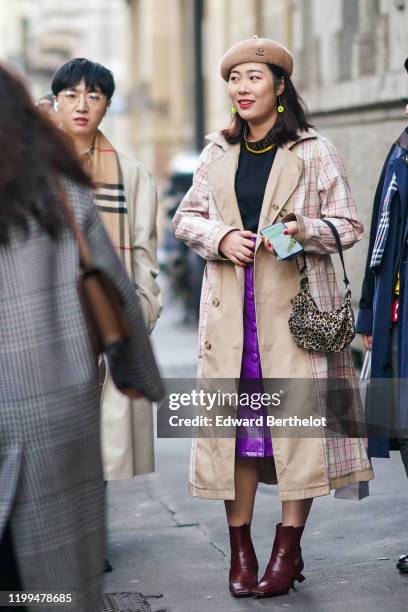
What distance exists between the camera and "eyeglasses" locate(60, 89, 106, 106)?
5.75 metres

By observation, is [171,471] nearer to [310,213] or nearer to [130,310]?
[310,213]

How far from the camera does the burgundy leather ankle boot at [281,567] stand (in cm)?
518

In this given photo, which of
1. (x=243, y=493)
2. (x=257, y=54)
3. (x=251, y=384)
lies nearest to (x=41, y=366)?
(x=251, y=384)

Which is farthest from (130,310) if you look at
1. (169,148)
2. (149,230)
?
(169,148)

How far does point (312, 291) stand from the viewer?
525cm

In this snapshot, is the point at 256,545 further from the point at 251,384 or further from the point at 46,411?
the point at 46,411

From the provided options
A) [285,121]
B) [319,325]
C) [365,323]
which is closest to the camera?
[319,325]

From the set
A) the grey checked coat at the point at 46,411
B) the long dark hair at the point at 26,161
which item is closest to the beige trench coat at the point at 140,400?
the grey checked coat at the point at 46,411

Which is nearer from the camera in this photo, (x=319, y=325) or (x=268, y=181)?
(x=319, y=325)

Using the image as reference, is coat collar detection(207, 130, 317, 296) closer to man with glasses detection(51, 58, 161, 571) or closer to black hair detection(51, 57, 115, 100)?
man with glasses detection(51, 58, 161, 571)

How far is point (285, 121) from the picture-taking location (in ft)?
17.5

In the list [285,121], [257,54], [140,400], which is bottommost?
A: [140,400]

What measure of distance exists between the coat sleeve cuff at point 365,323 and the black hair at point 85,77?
1.43 m

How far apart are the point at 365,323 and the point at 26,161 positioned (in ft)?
8.24
